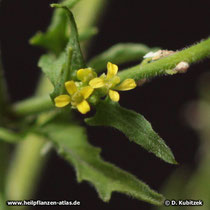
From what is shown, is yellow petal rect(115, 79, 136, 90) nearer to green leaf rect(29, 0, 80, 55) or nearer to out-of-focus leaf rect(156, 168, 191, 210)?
green leaf rect(29, 0, 80, 55)

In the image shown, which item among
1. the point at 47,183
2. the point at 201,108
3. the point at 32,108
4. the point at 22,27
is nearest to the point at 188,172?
the point at 201,108

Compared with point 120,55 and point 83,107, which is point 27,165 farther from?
point 83,107

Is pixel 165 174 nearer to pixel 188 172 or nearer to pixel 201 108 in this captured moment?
pixel 188 172

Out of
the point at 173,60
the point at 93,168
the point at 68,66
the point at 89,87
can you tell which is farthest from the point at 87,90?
the point at 93,168

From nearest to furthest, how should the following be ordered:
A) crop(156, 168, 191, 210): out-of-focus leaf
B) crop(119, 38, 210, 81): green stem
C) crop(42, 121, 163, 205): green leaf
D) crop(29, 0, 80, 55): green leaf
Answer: crop(119, 38, 210, 81): green stem
crop(42, 121, 163, 205): green leaf
crop(29, 0, 80, 55): green leaf
crop(156, 168, 191, 210): out-of-focus leaf

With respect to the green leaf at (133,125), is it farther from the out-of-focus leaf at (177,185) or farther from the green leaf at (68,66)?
the out-of-focus leaf at (177,185)

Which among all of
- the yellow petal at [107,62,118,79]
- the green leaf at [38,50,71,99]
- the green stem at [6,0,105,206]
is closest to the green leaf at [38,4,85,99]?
the green leaf at [38,50,71,99]
